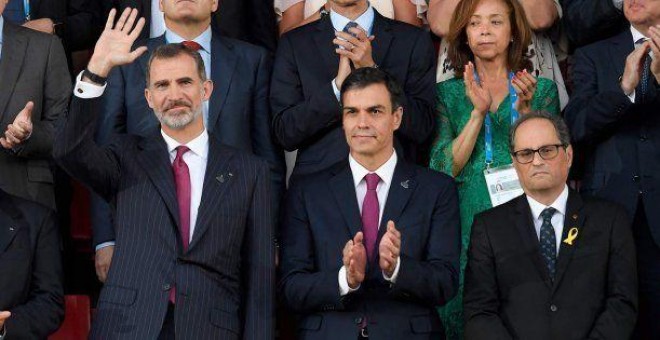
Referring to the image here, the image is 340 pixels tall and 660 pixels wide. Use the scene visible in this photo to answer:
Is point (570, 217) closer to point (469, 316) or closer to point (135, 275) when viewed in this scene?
point (469, 316)

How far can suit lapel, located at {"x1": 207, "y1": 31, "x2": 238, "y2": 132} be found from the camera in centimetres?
616

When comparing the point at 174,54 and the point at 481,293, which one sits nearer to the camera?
the point at 481,293

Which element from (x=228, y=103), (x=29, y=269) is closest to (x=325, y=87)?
(x=228, y=103)

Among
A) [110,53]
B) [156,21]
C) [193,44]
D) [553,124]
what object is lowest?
[553,124]

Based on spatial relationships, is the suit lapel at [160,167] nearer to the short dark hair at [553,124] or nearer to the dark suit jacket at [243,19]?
the short dark hair at [553,124]

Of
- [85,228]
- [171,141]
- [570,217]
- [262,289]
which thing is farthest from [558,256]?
[85,228]

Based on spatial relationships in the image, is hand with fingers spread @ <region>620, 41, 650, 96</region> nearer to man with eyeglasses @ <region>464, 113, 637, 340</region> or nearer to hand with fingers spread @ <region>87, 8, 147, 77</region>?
man with eyeglasses @ <region>464, 113, 637, 340</region>

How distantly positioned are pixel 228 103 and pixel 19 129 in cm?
93

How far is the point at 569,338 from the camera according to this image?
532 cm

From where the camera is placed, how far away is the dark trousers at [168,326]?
Answer: 528cm

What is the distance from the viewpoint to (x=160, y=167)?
5441mm

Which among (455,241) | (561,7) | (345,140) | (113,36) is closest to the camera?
(113,36)

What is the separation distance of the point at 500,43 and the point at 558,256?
1.31 m

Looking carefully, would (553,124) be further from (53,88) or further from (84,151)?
(53,88)
